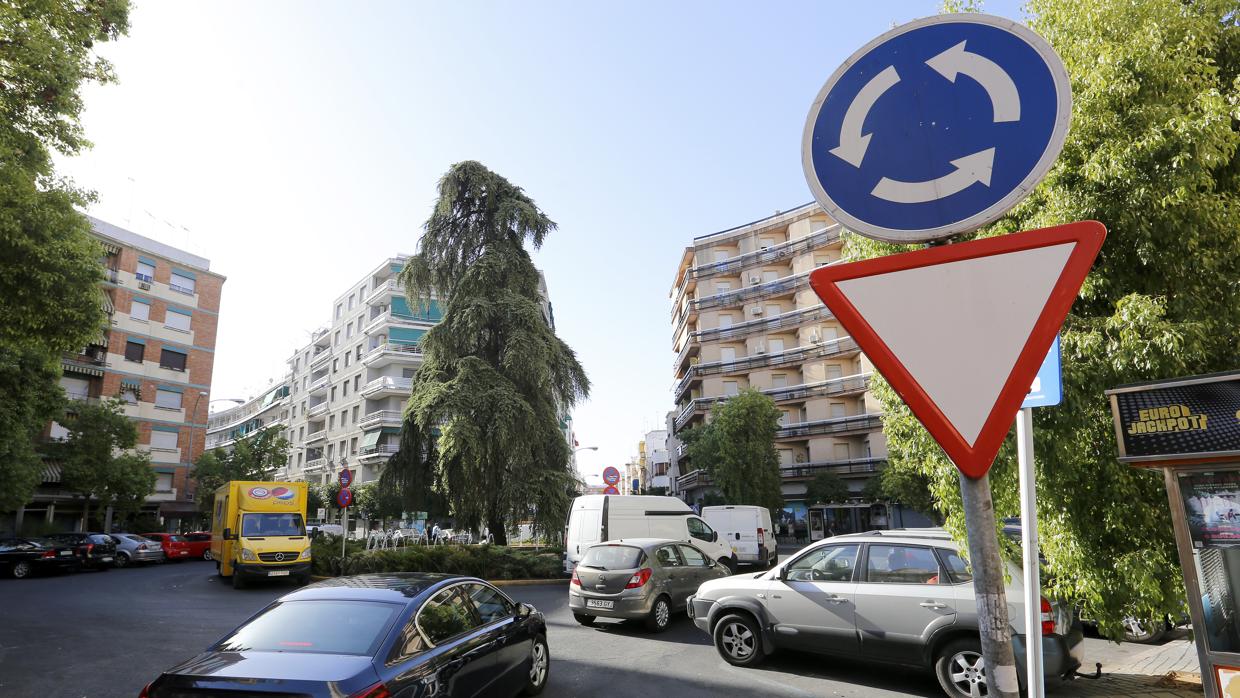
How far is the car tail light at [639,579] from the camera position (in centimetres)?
1033

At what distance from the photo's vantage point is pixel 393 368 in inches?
2098

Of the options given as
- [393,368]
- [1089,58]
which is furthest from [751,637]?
[393,368]

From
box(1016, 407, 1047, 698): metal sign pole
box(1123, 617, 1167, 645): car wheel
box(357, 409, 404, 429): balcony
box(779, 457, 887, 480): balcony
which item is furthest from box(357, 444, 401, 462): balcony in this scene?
box(1016, 407, 1047, 698): metal sign pole

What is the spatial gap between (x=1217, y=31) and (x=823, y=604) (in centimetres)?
696

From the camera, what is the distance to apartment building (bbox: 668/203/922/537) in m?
43.8

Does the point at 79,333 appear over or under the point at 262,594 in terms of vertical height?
over

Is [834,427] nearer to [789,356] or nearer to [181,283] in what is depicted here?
[789,356]

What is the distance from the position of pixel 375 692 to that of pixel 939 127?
434cm

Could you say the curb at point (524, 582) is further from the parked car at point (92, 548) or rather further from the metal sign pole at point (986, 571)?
the metal sign pole at point (986, 571)

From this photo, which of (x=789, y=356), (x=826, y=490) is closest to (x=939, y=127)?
(x=826, y=490)

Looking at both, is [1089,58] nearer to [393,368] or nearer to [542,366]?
[542,366]

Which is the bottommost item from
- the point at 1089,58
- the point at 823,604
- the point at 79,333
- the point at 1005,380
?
the point at 823,604

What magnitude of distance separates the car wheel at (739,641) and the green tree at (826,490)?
110 feet

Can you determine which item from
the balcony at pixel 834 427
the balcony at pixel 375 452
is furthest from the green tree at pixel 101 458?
the balcony at pixel 834 427
